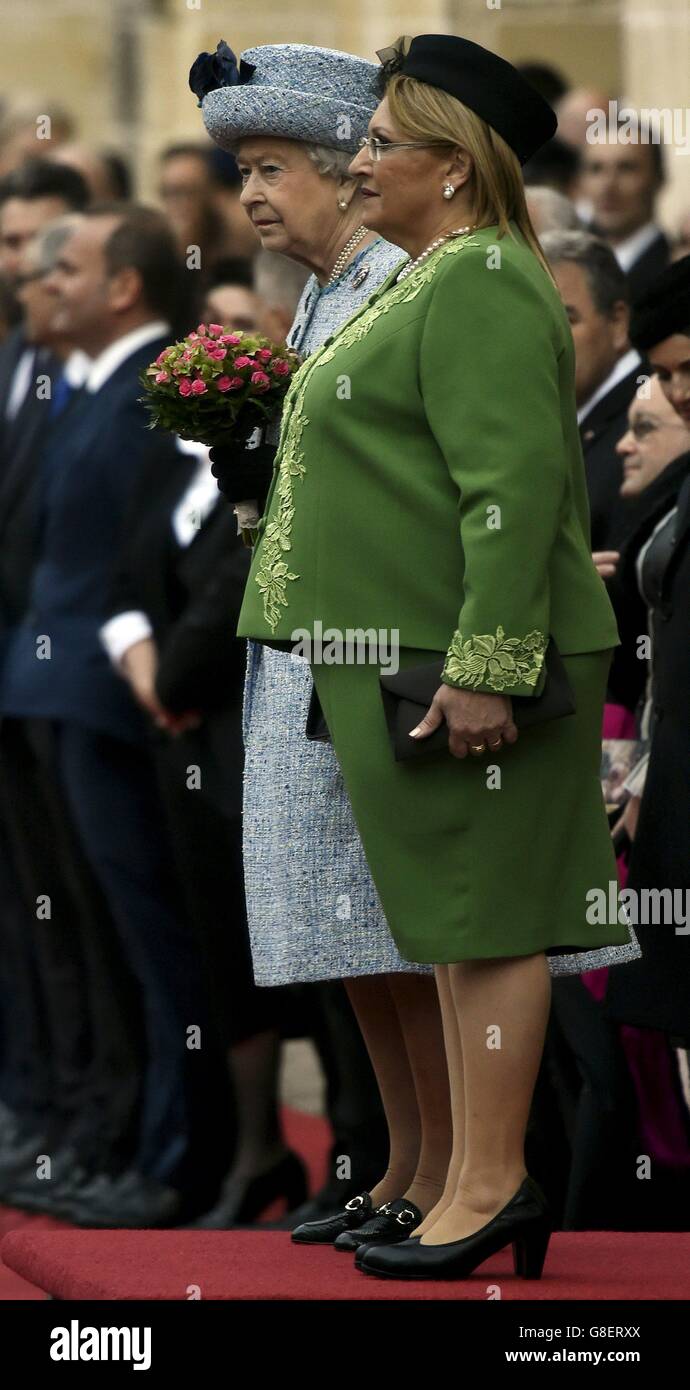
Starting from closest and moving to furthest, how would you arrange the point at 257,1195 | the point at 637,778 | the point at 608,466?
the point at 637,778 → the point at 608,466 → the point at 257,1195

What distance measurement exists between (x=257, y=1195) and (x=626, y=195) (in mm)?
3242

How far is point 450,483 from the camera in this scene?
14.3 feet

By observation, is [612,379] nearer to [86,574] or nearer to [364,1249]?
[86,574]

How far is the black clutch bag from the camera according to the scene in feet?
14.0

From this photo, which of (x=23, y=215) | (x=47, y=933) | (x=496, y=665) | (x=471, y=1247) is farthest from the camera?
(x=23, y=215)

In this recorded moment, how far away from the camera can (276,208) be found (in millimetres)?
4855

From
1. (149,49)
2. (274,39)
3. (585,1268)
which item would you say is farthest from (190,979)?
(149,49)

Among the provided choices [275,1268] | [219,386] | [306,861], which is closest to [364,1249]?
[275,1268]

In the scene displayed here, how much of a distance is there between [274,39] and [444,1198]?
12437 mm

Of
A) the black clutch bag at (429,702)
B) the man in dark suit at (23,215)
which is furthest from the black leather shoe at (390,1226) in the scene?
the man in dark suit at (23,215)

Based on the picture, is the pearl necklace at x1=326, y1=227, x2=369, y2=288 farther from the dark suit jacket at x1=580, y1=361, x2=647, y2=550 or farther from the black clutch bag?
the dark suit jacket at x1=580, y1=361, x2=647, y2=550

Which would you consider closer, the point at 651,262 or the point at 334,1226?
the point at 334,1226

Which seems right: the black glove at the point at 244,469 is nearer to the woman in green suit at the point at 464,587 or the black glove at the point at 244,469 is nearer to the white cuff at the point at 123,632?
the woman in green suit at the point at 464,587

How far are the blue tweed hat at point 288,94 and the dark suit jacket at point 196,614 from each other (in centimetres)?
209
